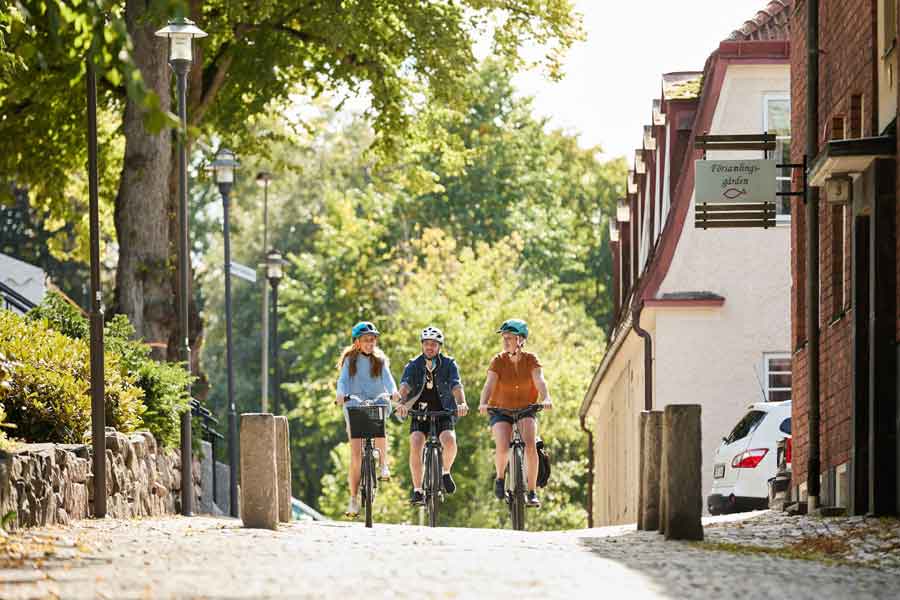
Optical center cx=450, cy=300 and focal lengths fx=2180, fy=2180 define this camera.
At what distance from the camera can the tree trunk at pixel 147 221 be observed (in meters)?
27.8

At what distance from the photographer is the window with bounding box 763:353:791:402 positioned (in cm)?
3186

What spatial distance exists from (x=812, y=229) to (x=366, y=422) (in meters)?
5.96

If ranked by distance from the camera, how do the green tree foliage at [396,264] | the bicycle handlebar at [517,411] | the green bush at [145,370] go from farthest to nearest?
the green tree foliage at [396,264] < the green bush at [145,370] < the bicycle handlebar at [517,411]

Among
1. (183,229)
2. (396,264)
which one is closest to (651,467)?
(183,229)

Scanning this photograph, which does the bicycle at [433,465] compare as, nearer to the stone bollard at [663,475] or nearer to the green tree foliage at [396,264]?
the stone bollard at [663,475]

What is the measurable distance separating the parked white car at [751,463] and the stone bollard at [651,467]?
8.20 meters

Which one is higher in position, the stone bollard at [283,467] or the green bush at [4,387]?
the green bush at [4,387]

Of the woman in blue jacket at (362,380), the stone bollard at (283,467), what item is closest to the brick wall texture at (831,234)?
the woman in blue jacket at (362,380)

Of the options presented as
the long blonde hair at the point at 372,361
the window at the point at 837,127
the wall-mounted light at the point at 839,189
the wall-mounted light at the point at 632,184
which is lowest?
the long blonde hair at the point at 372,361

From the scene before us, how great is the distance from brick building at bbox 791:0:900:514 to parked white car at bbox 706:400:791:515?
178 cm

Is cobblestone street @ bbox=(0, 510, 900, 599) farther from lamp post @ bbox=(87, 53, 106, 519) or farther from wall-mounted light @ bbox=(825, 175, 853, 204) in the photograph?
wall-mounted light @ bbox=(825, 175, 853, 204)

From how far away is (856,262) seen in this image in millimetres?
19109

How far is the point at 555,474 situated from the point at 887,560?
4380 cm

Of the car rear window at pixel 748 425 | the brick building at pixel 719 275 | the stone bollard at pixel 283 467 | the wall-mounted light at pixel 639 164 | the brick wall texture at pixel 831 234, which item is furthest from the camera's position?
the wall-mounted light at pixel 639 164
